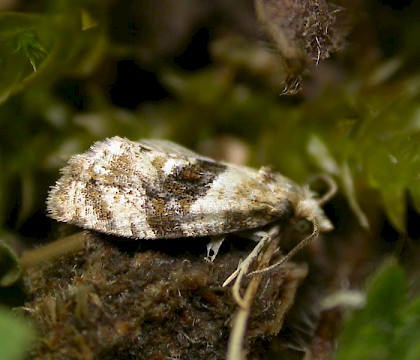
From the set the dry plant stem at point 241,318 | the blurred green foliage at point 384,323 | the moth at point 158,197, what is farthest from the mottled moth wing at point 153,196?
the blurred green foliage at point 384,323

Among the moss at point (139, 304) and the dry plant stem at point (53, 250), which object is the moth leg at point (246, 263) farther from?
the dry plant stem at point (53, 250)

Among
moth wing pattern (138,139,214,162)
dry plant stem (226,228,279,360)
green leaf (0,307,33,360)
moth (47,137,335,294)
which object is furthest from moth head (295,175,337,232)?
green leaf (0,307,33,360)

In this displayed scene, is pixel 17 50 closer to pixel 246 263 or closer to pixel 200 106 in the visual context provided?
pixel 200 106

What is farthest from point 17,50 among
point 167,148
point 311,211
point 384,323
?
point 384,323

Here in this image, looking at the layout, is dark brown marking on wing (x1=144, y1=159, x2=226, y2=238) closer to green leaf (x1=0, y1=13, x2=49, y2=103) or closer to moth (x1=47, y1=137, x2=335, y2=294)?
moth (x1=47, y1=137, x2=335, y2=294)

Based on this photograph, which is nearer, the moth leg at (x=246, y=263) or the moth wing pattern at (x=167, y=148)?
the moth leg at (x=246, y=263)

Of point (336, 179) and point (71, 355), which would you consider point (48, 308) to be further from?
point (336, 179)
